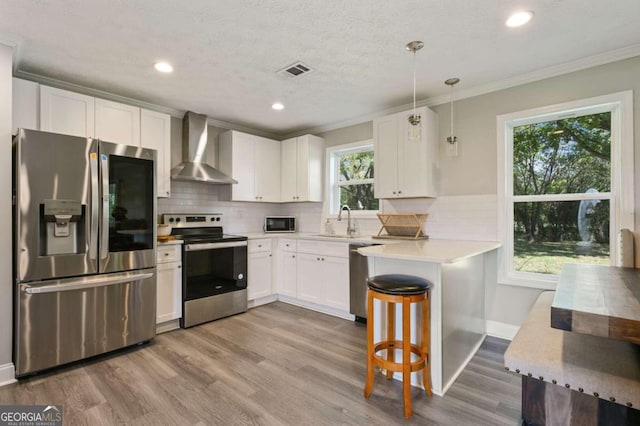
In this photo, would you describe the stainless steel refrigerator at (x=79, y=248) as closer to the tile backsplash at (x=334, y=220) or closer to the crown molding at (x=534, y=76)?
the tile backsplash at (x=334, y=220)

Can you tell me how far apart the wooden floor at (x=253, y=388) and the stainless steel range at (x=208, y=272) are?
1.48 ft

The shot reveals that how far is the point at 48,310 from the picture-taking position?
2311 mm

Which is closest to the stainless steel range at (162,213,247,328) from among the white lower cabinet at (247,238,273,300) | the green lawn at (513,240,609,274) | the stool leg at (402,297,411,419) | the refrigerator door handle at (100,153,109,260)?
the white lower cabinet at (247,238,273,300)

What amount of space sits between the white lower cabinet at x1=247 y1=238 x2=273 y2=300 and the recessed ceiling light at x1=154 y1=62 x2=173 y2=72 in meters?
1.98

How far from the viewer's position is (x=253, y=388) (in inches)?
84.7

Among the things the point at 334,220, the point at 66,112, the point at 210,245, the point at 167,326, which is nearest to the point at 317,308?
the point at 334,220

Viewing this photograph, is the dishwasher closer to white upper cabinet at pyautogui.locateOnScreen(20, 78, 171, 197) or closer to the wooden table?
the wooden table

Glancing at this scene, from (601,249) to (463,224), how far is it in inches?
42.3

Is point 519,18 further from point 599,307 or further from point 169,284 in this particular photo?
point 169,284

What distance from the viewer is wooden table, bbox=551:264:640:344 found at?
942mm

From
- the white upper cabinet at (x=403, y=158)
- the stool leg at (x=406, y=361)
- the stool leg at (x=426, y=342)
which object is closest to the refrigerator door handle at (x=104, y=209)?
the stool leg at (x=406, y=361)

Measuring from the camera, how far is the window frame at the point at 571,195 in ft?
8.01

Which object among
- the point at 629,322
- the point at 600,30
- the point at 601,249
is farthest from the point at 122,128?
the point at 601,249

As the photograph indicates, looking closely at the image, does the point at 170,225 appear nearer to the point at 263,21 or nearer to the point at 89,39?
the point at 89,39
